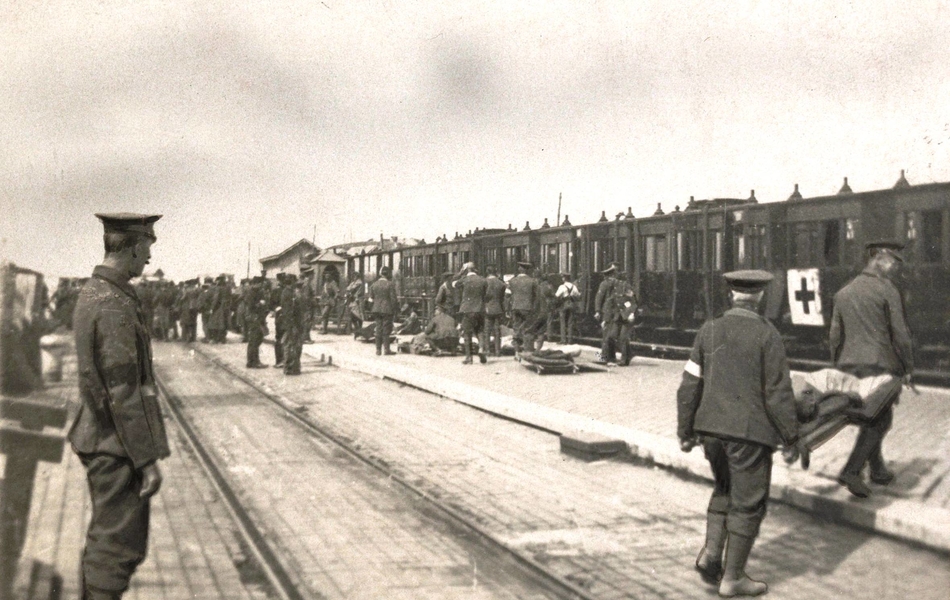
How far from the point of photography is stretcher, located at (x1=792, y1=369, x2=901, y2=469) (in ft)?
16.6

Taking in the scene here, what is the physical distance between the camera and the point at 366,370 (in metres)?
15.0

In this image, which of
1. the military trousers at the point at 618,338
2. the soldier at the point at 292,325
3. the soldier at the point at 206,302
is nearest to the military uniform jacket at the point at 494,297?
the military trousers at the point at 618,338

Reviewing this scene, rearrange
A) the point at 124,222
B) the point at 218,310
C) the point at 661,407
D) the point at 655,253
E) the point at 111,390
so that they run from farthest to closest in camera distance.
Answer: the point at 218,310 → the point at 655,253 → the point at 661,407 → the point at 124,222 → the point at 111,390

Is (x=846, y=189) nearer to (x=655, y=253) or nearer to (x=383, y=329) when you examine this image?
(x=655, y=253)

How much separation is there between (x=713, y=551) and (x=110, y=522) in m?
3.00

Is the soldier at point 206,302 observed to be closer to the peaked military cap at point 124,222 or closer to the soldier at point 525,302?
the soldier at point 525,302

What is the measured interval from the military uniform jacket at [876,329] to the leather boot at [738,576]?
2261 millimetres

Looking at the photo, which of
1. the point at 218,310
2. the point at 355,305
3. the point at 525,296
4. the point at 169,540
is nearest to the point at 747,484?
the point at 169,540

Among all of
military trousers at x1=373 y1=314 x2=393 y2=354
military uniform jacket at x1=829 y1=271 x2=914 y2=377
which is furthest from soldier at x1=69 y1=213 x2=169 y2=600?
military trousers at x1=373 y1=314 x2=393 y2=354

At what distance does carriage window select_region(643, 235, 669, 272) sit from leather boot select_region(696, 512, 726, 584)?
13.3 meters

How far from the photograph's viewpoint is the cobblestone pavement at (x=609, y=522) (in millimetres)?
4461

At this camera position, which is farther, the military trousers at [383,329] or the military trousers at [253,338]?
the military trousers at [383,329]

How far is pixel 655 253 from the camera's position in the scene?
1794 centimetres

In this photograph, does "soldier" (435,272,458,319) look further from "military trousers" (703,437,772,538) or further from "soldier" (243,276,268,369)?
"military trousers" (703,437,772,538)
